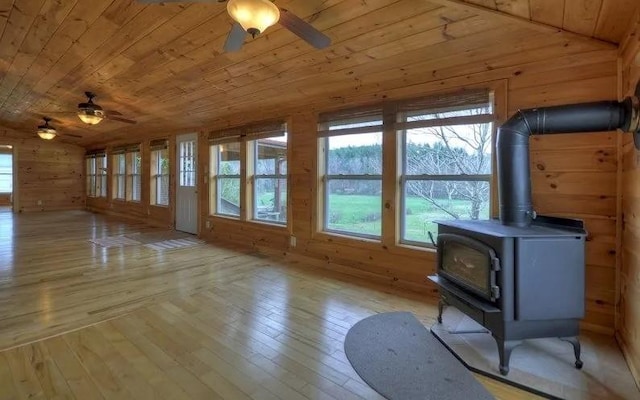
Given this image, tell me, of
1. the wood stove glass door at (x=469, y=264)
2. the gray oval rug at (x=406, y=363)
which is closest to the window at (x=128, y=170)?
the gray oval rug at (x=406, y=363)

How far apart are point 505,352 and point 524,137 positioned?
129cm

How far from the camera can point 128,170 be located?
830 centimetres

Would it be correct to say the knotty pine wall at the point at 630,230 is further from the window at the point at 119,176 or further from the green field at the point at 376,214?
the window at the point at 119,176

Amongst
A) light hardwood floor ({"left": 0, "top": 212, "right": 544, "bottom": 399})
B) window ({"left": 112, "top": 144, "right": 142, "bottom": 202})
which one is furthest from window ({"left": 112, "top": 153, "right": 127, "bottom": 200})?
light hardwood floor ({"left": 0, "top": 212, "right": 544, "bottom": 399})

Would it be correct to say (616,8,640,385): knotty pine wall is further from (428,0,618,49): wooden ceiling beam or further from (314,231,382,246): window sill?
(314,231,382,246): window sill

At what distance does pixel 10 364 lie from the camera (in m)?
1.85

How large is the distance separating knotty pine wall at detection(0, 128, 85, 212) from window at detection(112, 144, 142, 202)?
2.47 meters

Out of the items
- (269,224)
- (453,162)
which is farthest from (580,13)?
(269,224)

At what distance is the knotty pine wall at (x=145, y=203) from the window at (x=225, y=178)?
4.52 feet

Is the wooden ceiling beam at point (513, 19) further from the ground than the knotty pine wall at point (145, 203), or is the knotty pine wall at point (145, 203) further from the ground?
the wooden ceiling beam at point (513, 19)

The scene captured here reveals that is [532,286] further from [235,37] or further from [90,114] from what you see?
[90,114]

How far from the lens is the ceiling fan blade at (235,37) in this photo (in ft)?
A: 6.29

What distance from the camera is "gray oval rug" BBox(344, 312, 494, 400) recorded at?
1.67m

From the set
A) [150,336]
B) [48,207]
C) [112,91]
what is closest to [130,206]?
[48,207]
